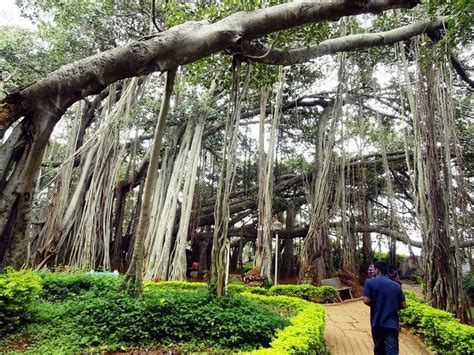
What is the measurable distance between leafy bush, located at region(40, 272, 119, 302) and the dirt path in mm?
2844

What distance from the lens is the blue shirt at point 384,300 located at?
263cm

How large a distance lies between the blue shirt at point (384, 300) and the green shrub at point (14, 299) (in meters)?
2.99

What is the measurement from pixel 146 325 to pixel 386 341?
78.1 inches

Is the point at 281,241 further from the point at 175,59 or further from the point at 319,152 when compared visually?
the point at 175,59

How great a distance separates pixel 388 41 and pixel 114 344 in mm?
4397

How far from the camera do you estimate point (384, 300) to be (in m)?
2.69

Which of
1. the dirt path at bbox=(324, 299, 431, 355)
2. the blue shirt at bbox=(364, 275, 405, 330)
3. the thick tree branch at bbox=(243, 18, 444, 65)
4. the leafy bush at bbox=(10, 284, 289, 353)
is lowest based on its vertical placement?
the dirt path at bbox=(324, 299, 431, 355)

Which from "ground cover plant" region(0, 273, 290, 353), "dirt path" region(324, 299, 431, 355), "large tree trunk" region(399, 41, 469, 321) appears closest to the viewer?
"ground cover plant" region(0, 273, 290, 353)

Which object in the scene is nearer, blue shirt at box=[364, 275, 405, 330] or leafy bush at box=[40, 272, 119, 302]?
blue shirt at box=[364, 275, 405, 330]

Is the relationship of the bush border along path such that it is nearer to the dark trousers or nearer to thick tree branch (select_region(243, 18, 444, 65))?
the dark trousers

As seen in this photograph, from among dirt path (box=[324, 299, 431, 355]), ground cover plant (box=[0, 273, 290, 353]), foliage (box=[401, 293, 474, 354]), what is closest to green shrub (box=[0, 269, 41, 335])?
ground cover plant (box=[0, 273, 290, 353])

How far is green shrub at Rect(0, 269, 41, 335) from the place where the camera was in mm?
2947

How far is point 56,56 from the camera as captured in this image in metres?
6.67

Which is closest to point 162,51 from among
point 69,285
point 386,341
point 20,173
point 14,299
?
point 20,173
